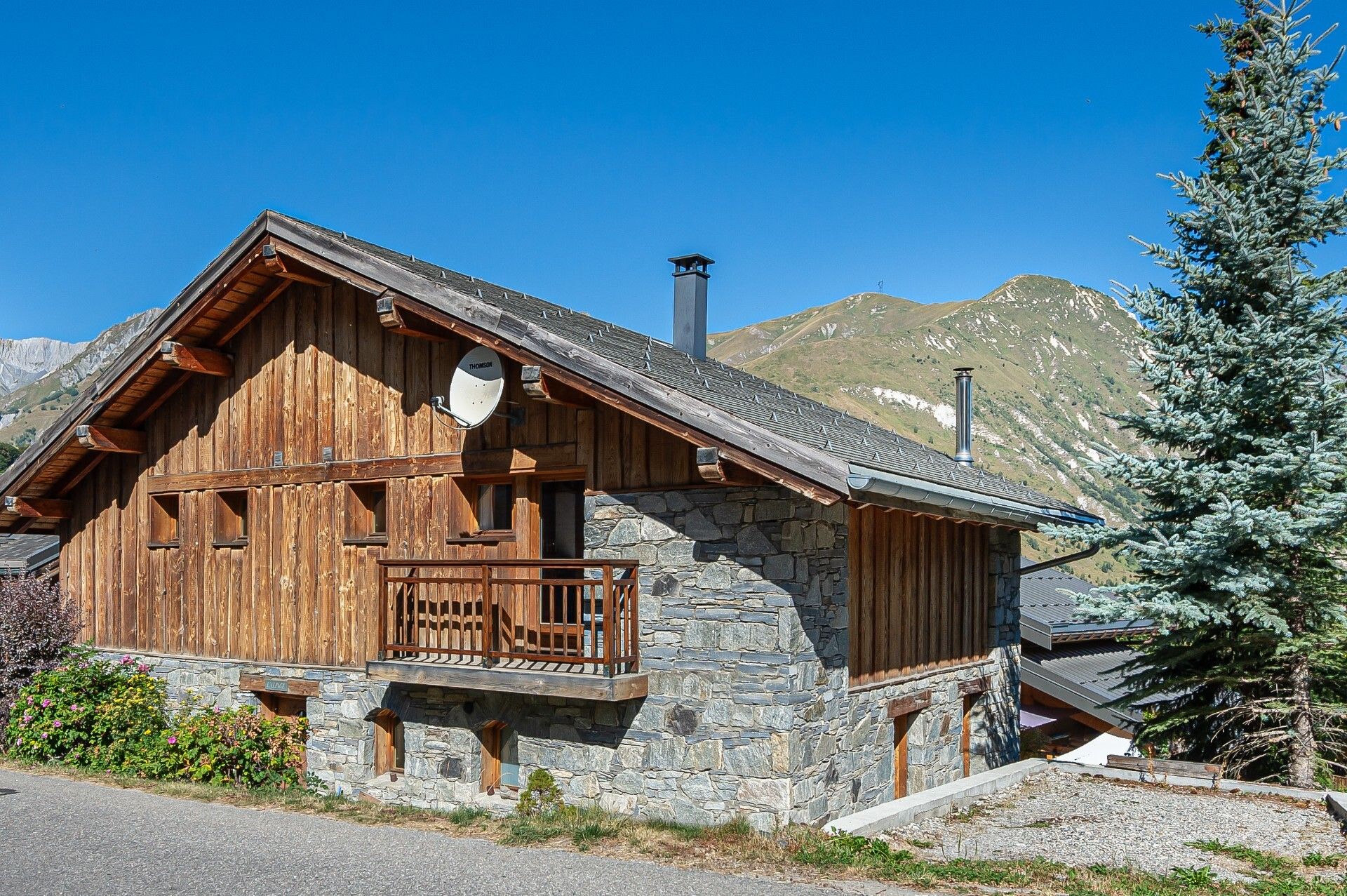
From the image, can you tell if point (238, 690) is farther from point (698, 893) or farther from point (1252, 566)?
point (1252, 566)

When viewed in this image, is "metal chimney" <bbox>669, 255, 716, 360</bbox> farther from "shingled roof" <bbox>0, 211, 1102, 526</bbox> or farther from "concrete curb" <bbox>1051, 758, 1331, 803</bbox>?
"concrete curb" <bbox>1051, 758, 1331, 803</bbox>

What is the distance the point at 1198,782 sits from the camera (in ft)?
36.4

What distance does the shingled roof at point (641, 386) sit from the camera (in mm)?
9031

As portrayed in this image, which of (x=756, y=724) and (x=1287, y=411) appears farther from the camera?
(x=1287, y=411)

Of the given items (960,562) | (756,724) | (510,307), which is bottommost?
(756,724)

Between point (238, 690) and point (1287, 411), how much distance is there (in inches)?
451

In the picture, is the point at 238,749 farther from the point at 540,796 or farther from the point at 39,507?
the point at 39,507

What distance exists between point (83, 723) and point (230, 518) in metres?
2.72

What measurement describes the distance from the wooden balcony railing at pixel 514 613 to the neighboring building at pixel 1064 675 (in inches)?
243

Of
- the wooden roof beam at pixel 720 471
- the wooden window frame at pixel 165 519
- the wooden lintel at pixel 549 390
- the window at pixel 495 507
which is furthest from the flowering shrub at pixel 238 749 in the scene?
the wooden roof beam at pixel 720 471

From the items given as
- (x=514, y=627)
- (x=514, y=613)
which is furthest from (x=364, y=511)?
(x=514, y=627)

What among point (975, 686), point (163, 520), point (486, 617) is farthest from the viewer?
point (163, 520)

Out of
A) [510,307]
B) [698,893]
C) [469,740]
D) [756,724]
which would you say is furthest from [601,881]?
[510,307]

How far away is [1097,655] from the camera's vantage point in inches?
679
